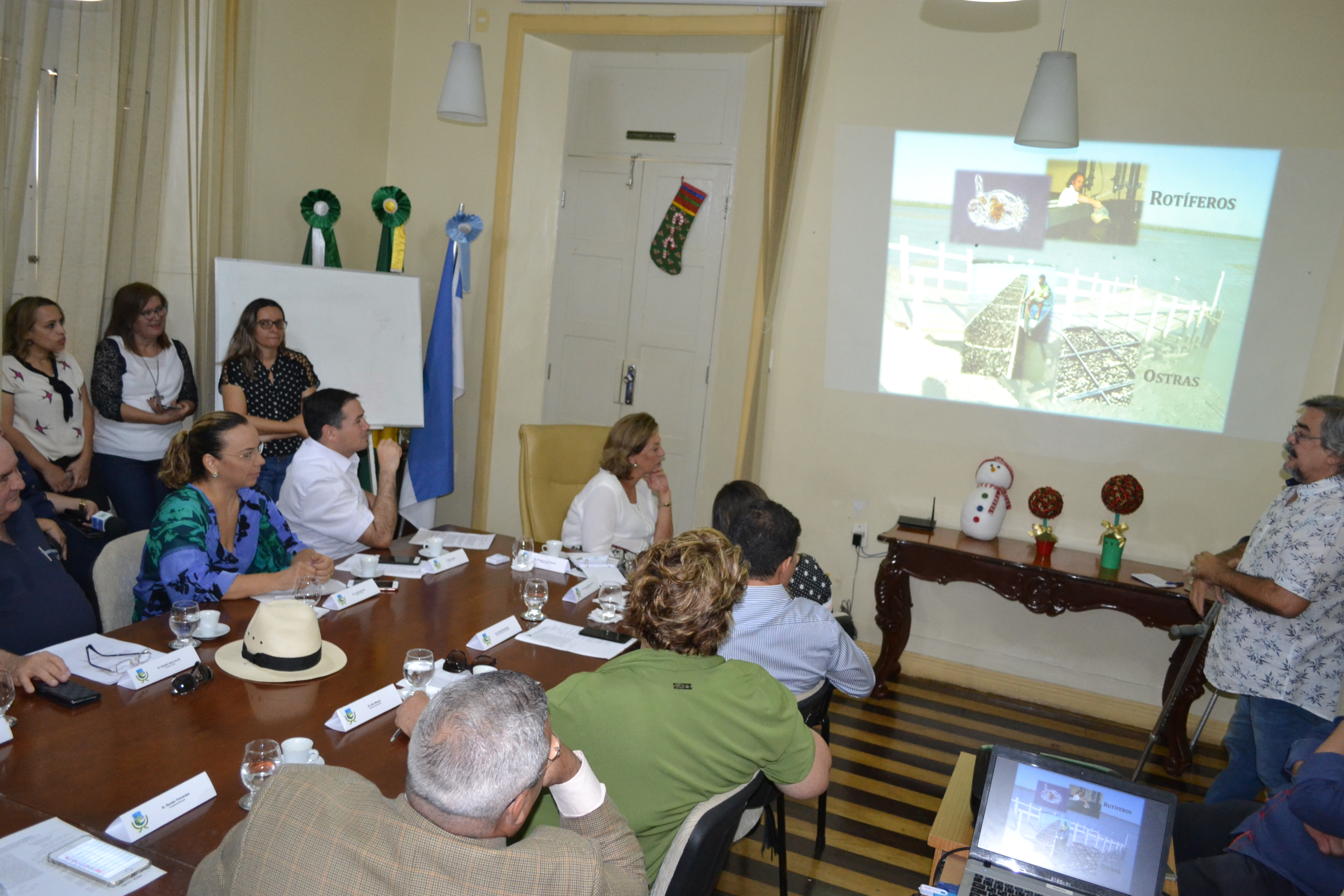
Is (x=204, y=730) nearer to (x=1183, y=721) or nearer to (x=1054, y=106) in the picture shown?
(x=1054, y=106)

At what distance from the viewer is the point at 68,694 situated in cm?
198

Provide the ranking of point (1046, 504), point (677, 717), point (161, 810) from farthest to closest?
1. point (1046, 504)
2. point (677, 717)
3. point (161, 810)

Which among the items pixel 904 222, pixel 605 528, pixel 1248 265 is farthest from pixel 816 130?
pixel 605 528

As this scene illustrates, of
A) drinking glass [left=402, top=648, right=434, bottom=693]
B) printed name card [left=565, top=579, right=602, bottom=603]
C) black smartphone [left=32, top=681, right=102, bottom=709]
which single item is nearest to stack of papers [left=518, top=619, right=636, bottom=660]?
printed name card [left=565, top=579, right=602, bottom=603]

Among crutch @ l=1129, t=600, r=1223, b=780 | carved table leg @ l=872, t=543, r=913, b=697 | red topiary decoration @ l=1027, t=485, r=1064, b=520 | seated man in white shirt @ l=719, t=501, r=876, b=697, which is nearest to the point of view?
seated man in white shirt @ l=719, t=501, r=876, b=697

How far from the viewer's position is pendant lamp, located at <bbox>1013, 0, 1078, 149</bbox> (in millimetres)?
3732

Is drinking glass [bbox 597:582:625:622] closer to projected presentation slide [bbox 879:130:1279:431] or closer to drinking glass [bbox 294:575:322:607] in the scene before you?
drinking glass [bbox 294:575:322:607]

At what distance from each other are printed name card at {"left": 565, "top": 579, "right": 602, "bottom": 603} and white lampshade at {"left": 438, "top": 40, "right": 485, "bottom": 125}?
2618 millimetres

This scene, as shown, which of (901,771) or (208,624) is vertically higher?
(208,624)

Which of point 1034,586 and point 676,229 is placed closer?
point 1034,586

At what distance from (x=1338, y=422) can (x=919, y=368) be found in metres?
2.07

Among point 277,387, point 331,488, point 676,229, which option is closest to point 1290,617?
point 331,488

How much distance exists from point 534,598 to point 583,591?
0.36 m

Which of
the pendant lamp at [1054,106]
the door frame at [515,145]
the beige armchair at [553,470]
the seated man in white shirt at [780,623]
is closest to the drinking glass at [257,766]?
the seated man in white shirt at [780,623]
